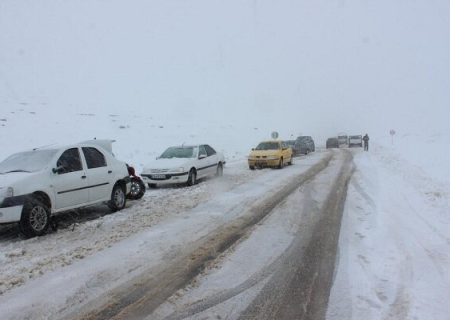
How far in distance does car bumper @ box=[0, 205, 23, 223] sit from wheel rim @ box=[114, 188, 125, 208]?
9.41ft

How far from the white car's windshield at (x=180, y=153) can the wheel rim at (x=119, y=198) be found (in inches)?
209

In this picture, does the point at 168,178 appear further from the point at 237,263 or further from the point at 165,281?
the point at 165,281

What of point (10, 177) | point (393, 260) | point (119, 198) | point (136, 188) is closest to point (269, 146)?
point (136, 188)

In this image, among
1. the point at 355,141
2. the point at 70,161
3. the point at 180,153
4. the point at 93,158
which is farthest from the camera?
the point at 355,141

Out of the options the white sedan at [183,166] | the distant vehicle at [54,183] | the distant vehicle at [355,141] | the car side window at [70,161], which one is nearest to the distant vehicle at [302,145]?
the distant vehicle at [355,141]

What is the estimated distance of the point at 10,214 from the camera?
285 inches

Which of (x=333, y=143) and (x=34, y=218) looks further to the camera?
(x=333, y=143)

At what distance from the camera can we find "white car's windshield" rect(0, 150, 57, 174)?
8289 mm

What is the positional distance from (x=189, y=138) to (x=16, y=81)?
133 feet

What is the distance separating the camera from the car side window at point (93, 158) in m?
9.37

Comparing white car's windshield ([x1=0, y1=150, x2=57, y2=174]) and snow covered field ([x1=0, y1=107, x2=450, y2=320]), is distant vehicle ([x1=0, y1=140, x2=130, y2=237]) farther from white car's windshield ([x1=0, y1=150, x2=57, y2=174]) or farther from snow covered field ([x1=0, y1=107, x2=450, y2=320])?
snow covered field ([x1=0, y1=107, x2=450, y2=320])

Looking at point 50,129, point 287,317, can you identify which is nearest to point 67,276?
point 287,317

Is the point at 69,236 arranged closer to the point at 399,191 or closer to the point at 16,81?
the point at 399,191

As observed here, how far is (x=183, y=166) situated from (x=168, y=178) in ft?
2.11
